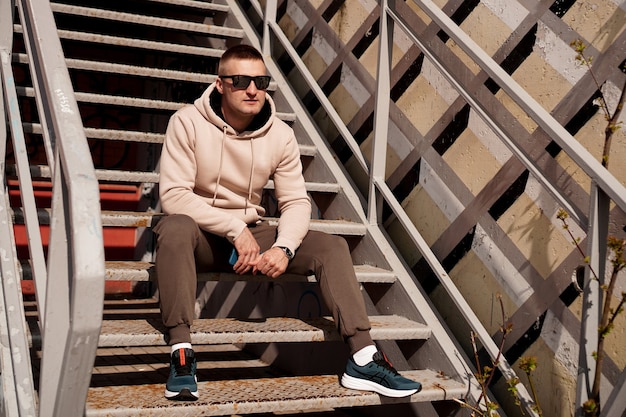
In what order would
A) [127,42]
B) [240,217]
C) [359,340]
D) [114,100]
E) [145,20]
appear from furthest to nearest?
[145,20] < [127,42] < [114,100] < [240,217] < [359,340]

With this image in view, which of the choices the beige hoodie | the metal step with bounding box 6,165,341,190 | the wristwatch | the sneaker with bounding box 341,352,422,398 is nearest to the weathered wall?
the metal step with bounding box 6,165,341,190

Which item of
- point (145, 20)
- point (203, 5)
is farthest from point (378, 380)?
point (203, 5)

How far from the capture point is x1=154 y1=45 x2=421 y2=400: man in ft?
8.09

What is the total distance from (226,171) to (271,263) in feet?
1.29

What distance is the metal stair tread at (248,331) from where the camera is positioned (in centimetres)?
242

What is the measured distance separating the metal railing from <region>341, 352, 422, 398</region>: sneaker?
94 cm

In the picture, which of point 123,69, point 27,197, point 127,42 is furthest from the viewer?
point 127,42

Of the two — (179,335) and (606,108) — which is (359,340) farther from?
(606,108)

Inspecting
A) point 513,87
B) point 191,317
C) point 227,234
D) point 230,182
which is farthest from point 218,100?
point 513,87

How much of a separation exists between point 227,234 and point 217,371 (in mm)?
1637

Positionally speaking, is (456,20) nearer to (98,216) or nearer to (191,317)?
(191,317)

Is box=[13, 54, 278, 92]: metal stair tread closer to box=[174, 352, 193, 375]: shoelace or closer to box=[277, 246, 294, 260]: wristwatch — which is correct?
box=[277, 246, 294, 260]: wristwatch

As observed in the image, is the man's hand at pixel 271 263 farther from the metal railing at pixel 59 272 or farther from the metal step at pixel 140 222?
the metal railing at pixel 59 272

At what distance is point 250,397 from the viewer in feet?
7.73
